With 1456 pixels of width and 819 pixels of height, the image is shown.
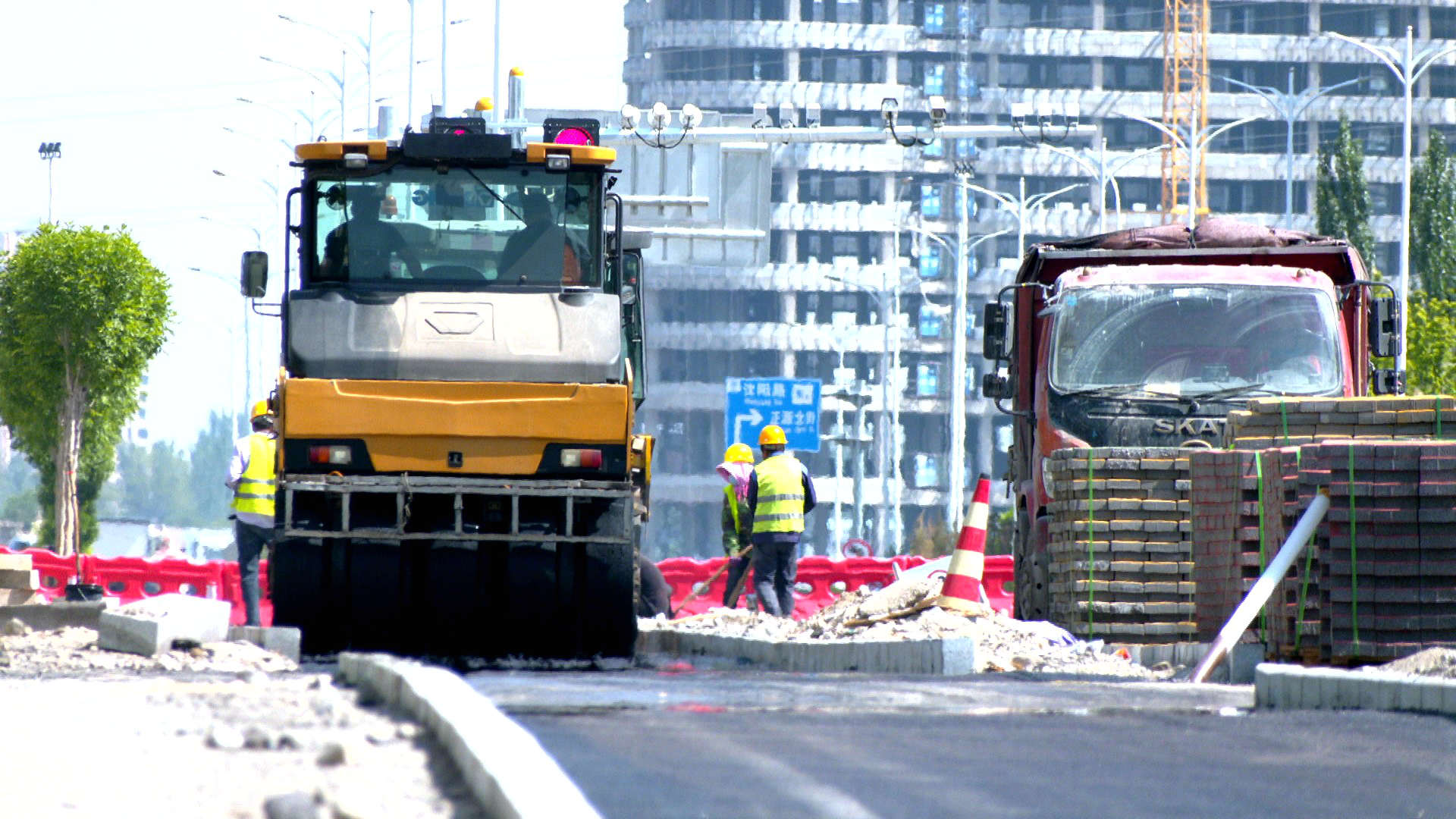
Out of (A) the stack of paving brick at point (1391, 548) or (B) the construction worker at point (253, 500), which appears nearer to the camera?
(A) the stack of paving brick at point (1391, 548)

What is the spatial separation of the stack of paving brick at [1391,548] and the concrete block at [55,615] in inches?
329

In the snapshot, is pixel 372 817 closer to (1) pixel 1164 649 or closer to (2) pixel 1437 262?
(1) pixel 1164 649

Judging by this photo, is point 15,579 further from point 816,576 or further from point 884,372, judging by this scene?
point 884,372

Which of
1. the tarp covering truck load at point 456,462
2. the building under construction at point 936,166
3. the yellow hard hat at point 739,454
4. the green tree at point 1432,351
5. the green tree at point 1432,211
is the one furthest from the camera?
the building under construction at point 936,166

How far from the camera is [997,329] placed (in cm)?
1590

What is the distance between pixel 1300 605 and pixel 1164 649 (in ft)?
3.99

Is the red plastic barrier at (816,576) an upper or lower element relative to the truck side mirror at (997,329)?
lower

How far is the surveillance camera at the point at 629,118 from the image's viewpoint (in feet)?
108

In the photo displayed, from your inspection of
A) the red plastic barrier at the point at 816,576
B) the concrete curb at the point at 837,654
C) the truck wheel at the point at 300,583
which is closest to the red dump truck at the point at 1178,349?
the concrete curb at the point at 837,654

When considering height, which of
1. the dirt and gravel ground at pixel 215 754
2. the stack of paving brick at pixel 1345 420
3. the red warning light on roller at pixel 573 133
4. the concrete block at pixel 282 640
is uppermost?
the red warning light on roller at pixel 573 133

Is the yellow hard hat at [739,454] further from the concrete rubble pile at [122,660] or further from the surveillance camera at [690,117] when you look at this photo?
the surveillance camera at [690,117]

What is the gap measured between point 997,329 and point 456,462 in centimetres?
477

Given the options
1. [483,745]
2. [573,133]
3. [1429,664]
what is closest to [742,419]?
→ [573,133]

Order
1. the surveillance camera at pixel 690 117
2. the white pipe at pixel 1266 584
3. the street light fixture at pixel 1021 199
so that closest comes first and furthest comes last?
the white pipe at pixel 1266 584
the surveillance camera at pixel 690 117
the street light fixture at pixel 1021 199
